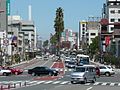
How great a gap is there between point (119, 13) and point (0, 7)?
42.7 metres

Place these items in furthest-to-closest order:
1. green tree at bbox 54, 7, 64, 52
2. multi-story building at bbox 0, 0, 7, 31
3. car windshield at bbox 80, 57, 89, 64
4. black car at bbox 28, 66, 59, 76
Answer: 1. multi-story building at bbox 0, 0, 7, 31
2. green tree at bbox 54, 7, 64, 52
3. car windshield at bbox 80, 57, 89, 64
4. black car at bbox 28, 66, 59, 76

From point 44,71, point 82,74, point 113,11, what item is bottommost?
point 44,71

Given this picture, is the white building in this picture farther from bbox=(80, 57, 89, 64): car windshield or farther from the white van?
the white van

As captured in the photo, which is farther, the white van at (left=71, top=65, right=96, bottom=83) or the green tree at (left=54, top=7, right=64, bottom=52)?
the green tree at (left=54, top=7, right=64, bottom=52)

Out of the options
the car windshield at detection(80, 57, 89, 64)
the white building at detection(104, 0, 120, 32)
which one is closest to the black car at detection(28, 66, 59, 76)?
the car windshield at detection(80, 57, 89, 64)

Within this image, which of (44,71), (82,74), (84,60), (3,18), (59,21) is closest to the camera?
(82,74)

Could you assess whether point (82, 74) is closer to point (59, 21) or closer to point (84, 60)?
point (84, 60)

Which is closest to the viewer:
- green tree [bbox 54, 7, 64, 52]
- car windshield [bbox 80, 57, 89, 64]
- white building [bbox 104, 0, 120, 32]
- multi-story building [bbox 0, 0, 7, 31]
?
car windshield [bbox 80, 57, 89, 64]

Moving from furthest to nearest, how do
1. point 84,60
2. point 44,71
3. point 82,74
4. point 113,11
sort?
point 113,11 → point 84,60 → point 44,71 → point 82,74

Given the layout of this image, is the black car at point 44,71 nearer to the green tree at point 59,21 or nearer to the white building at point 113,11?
the green tree at point 59,21

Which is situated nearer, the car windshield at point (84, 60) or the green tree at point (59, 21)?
the car windshield at point (84, 60)

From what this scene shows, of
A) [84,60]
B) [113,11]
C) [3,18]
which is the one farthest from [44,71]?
[113,11]

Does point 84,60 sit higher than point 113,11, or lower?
lower

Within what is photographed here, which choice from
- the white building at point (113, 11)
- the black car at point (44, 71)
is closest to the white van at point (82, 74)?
the black car at point (44, 71)
